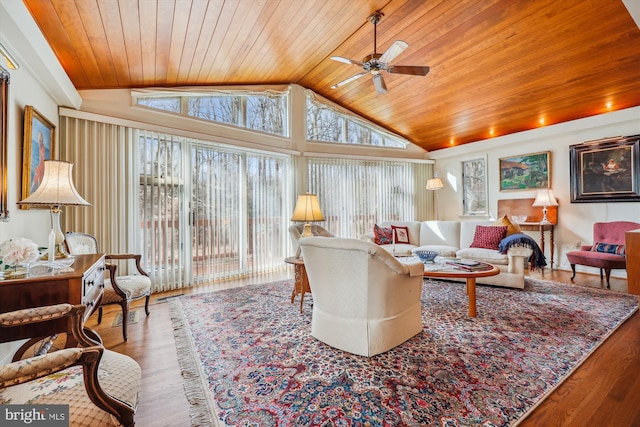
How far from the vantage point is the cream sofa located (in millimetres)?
3843

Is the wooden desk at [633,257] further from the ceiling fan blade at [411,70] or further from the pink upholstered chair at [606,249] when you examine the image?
the ceiling fan blade at [411,70]

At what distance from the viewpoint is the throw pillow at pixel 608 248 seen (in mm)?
3908

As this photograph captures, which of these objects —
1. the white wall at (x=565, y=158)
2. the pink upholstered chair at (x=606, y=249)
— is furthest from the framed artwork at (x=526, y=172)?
the pink upholstered chair at (x=606, y=249)

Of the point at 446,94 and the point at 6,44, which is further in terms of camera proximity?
the point at 446,94

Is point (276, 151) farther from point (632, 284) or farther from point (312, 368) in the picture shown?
point (632, 284)

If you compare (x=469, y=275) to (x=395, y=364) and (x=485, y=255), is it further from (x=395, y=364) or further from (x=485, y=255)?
(x=485, y=255)

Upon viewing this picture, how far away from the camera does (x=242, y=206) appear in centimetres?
489

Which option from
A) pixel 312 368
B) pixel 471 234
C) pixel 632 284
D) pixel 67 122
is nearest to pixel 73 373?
pixel 312 368

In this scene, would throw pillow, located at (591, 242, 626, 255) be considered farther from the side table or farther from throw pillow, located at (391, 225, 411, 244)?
the side table

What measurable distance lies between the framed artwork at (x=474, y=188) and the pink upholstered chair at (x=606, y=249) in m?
1.95

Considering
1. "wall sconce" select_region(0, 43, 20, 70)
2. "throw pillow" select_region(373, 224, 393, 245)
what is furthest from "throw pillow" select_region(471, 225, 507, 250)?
"wall sconce" select_region(0, 43, 20, 70)

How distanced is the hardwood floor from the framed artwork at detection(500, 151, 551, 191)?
10.2 feet

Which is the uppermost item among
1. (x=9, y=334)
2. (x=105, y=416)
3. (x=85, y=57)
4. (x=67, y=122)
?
(x=85, y=57)

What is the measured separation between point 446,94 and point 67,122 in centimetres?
542
